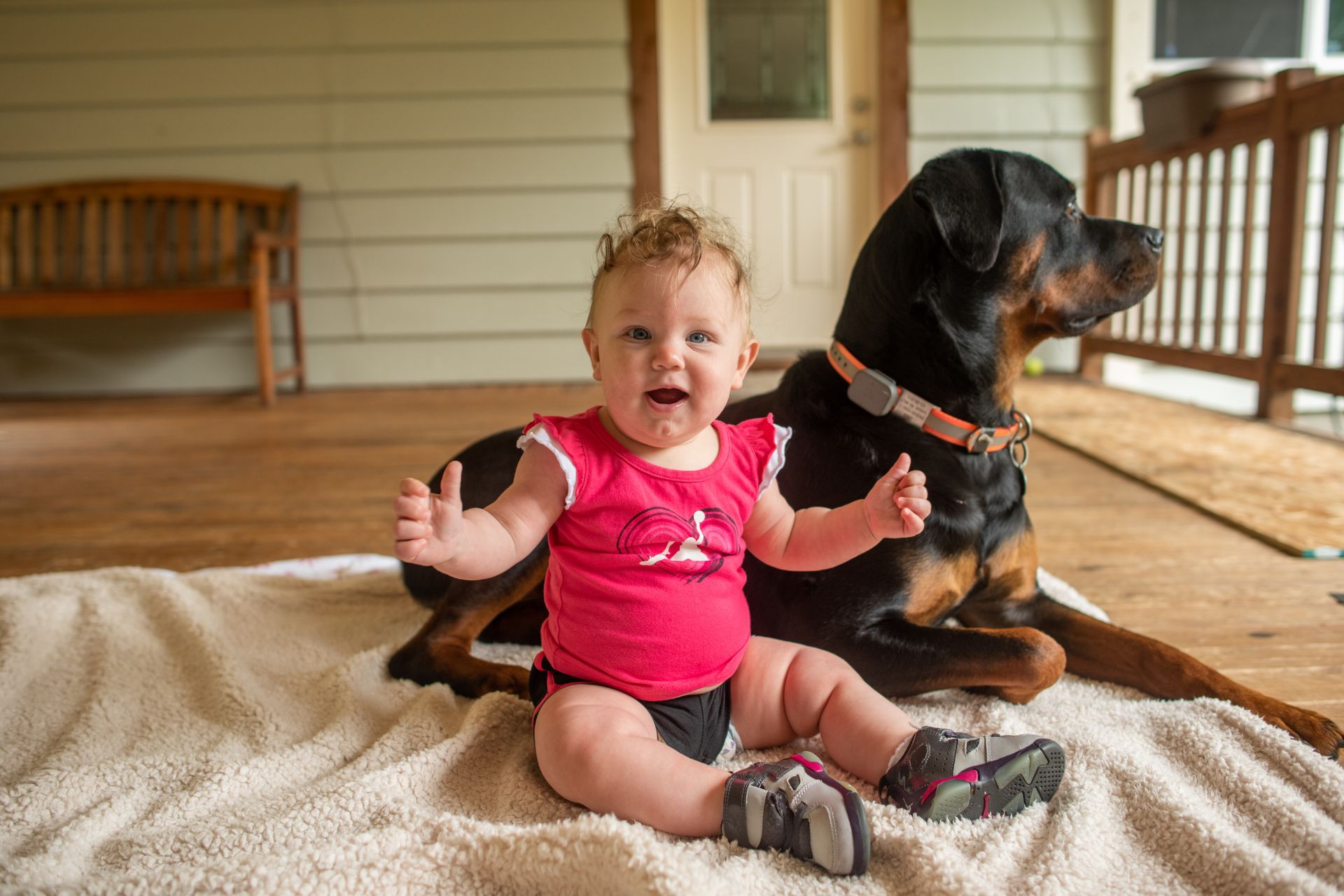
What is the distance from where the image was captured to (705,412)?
111cm

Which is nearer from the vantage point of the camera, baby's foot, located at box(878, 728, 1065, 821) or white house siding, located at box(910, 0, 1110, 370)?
baby's foot, located at box(878, 728, 1065, 821)

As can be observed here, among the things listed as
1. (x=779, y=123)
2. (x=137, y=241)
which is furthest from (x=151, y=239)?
(x=779, y=123)

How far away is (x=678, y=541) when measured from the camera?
1143 mm

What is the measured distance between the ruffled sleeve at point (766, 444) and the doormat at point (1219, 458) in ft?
5.21

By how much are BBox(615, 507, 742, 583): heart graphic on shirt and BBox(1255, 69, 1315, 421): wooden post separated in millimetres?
3646

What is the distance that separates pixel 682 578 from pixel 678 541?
0.04m

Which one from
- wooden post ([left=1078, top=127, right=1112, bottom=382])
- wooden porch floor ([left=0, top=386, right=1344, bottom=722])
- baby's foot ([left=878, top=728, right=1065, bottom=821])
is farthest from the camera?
wooden post ([left=1078, top=127, right=1112, bottom=382])

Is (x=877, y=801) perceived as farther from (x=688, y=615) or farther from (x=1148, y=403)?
(x=1148, y=403)

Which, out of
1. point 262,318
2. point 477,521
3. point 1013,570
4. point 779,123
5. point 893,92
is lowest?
point 1013,570

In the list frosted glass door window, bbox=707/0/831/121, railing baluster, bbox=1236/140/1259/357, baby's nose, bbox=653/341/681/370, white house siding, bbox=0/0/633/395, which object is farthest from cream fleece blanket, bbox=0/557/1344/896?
frosted glass door window, bbox=707/0/831/121

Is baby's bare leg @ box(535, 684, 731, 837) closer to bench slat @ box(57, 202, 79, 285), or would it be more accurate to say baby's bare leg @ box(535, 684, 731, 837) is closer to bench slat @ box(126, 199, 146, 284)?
bench slat @ box(126, 199, 146, 284)

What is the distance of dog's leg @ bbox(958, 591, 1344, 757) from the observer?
1255mm

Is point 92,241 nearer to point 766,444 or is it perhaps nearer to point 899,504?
point 766,444

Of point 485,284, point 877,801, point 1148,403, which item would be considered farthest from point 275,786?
point 485,284
